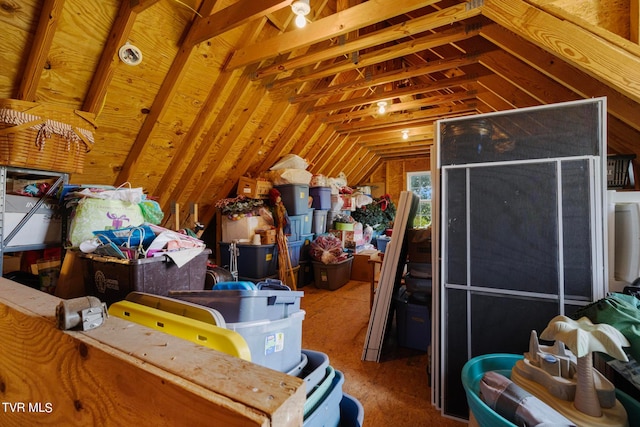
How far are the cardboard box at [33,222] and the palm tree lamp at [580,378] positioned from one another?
106 inches

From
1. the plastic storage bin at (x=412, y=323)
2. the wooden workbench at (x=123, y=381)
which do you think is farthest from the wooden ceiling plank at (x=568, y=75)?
the wooden workbench at (x=123, y=381)

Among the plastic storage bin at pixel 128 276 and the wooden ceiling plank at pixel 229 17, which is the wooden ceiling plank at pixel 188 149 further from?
the plastic storage bin at pixel 128 276

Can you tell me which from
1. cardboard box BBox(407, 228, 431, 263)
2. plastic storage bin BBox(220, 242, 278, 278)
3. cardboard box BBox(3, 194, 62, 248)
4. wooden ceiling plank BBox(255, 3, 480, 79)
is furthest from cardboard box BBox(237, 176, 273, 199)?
cardboard box BBox(407, 228, 431, 263)

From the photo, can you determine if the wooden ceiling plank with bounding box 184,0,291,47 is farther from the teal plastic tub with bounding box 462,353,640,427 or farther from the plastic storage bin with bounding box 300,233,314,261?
the plastic storage bin with bounding box 300,233,314,261

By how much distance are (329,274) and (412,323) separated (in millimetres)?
1820

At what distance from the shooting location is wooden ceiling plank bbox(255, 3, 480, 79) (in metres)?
1.88

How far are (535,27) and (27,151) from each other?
3053 millimetres

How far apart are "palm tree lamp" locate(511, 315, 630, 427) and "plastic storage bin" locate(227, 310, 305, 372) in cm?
94

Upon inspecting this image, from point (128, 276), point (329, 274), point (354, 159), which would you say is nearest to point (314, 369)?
point (128, 276)

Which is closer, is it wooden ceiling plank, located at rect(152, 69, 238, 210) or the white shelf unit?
the white shelf unit

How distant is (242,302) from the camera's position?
997mm

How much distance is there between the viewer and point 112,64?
1.97 metres

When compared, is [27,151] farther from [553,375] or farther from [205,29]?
[553,375]

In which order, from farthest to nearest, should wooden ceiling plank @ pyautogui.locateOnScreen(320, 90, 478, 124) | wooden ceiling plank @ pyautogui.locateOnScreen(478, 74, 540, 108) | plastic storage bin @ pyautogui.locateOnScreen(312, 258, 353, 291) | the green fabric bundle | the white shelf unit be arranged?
1. plastic storage bin @ pyautogui.locateOnScreen(312, 258, 353, 291)
2. wooden ceiling plank @ pyautogui.locateOnScreen(320, 90, 478, 124)
3. wooden ceiling plank @ pyautogui.locateOnScreen(478, 74, 540, 108)
4. the white shelf unit
5. the green fabric bundle
